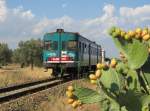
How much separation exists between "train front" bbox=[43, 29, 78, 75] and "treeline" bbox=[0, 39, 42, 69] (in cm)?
5691

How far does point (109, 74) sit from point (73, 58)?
30773 mm

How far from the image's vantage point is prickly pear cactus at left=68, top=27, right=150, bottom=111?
8.73ft

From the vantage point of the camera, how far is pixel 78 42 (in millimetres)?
33844

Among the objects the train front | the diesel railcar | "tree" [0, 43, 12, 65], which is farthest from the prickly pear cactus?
"tree" [0, 43, 12, 65]

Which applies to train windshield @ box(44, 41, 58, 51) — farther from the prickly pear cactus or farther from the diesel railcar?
the prickly pear cactus

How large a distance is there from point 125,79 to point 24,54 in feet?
310

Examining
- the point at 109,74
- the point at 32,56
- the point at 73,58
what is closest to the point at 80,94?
the point at 109,74

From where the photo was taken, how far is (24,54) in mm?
96875

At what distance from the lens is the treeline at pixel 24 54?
94.0m

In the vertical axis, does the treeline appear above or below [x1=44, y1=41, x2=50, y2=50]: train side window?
above

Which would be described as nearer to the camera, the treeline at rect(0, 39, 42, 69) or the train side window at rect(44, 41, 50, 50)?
the train side window at rect(44, 41, 50, 50)

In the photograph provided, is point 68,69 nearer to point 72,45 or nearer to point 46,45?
point 72,45

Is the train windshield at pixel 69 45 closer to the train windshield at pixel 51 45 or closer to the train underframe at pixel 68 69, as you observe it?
the train windshield at pixel 51 45

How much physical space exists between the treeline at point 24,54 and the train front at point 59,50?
5691cm
